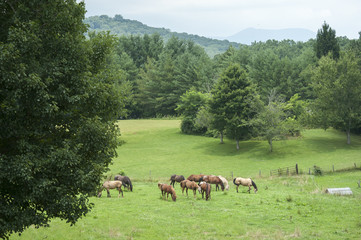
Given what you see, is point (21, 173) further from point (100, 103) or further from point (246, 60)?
point (246, 60)

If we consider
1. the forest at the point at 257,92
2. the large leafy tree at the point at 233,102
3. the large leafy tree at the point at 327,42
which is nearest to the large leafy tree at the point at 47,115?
the forest at the point at 257,92

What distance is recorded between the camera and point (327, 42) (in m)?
A: 89.9

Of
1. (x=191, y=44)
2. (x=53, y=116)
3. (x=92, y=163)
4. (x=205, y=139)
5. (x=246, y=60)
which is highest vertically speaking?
(x=191, y=44)

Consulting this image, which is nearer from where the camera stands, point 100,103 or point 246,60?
point 100,103

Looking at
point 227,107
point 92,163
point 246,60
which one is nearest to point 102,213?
point 92,163

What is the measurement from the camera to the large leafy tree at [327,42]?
89.5 meters

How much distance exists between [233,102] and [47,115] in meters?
52.8

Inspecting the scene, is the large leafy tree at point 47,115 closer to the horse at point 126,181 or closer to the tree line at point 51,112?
the tree line at point 51,112

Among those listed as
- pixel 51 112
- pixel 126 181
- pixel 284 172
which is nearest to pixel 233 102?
pixel 284 172

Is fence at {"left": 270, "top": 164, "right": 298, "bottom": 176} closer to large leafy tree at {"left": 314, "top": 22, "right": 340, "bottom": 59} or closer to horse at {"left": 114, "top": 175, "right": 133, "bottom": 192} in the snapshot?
horse at {"left": 114, "top": 175, "right": 133, "bottom": 192}

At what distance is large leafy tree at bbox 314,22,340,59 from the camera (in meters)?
89.5

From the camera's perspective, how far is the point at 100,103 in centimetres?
1483

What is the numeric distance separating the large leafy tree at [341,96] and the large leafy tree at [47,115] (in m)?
58.5

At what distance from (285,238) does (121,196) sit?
50.5 ft
